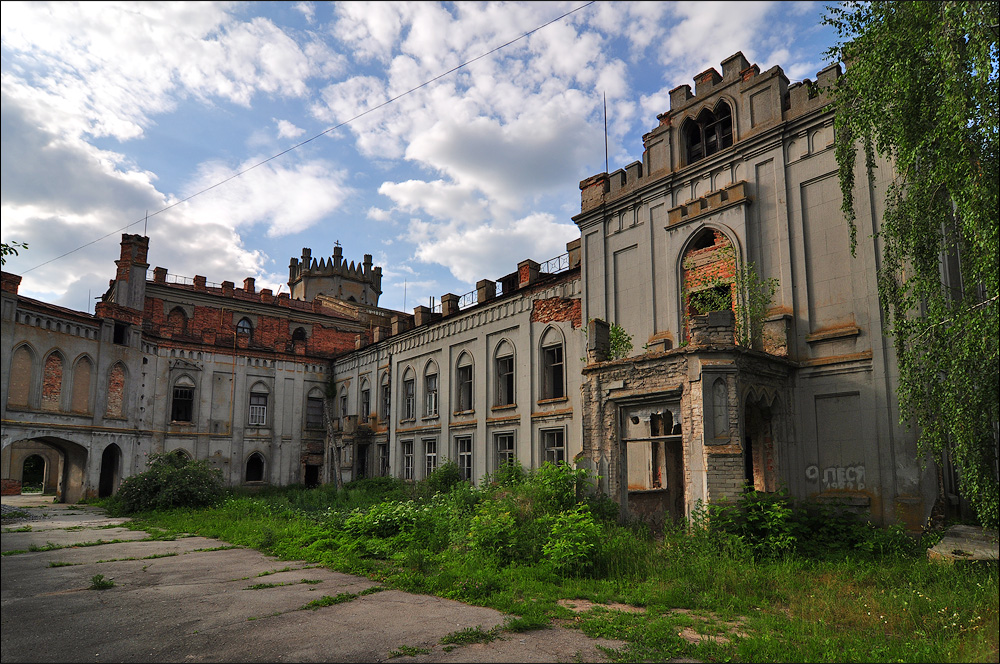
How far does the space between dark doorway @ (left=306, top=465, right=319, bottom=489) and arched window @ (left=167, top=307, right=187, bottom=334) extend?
1116cm

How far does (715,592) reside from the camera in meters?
8.85

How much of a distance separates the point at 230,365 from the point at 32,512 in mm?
12154

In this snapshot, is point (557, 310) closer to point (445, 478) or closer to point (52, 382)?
point (445, 478)

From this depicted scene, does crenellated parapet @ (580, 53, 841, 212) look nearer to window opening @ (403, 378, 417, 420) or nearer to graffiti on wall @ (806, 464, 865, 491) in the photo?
graffiti on wall @ (806, 464, 865, 491)

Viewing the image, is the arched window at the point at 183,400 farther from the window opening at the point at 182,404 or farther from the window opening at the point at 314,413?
the window opening at the point at 314,413

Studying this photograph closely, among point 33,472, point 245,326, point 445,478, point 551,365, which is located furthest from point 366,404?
point 33,472

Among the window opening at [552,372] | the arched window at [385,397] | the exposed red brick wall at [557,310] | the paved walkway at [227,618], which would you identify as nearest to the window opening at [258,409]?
the arched window at [385,397]

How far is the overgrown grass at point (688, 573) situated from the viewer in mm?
6930

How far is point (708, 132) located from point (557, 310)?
284 inches

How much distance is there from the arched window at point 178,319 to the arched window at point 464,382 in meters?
20.0

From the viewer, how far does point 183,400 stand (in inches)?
1257

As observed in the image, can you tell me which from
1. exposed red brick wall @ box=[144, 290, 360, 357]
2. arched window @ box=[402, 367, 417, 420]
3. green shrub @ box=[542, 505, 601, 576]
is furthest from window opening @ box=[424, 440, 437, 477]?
green shrub @ box=[542, 505, 601, 576]

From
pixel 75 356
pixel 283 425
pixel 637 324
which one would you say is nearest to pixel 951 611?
pixel 637 324

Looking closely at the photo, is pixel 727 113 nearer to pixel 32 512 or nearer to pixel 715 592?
pixel 715 592
